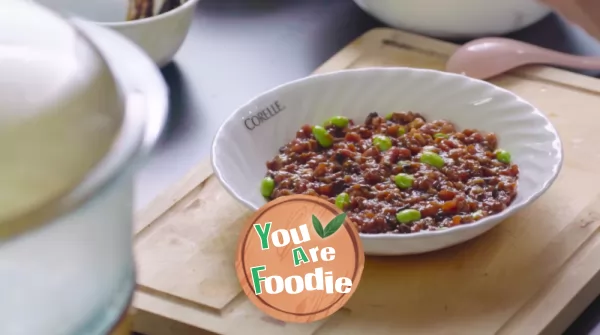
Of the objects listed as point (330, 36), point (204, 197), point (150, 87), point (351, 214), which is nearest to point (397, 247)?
point (351, 214)

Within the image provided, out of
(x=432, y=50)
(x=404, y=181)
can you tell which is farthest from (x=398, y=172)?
(x=432, y=50)

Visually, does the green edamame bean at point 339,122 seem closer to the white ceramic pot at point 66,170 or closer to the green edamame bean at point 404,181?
the green edamame bean at point 404,181

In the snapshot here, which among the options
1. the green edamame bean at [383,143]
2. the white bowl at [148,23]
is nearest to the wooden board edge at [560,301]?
the green edamame bean at [383,143]

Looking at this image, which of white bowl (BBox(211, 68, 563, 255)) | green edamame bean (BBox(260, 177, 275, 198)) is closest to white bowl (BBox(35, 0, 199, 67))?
white bowl (BBox(211, 68, 563, 255))

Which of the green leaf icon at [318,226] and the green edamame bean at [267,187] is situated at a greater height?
the green leaf icon at [318,226]

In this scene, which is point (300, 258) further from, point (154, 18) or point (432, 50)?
point (432, 50)

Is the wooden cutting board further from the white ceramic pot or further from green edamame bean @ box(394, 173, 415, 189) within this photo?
the white ceramic pot
